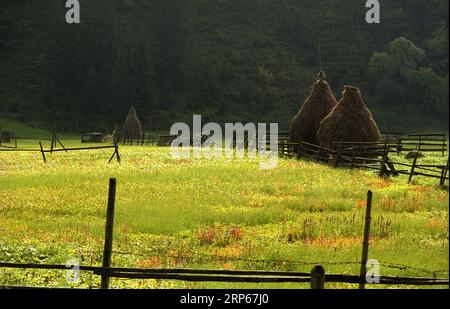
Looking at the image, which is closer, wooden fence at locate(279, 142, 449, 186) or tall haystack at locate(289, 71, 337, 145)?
wooden fence at locate(279, 142, 449, 186)

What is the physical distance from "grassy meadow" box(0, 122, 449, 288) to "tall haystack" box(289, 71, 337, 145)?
10706 mm

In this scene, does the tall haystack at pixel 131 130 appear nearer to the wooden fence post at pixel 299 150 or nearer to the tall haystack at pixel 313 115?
the tall haystack at pixel 313 115

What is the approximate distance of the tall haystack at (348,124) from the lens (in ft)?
112

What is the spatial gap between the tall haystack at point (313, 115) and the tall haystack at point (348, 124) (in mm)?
2786

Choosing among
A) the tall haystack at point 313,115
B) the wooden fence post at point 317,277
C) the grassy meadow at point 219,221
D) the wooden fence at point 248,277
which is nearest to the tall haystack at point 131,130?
the tall haystack at point 313,115

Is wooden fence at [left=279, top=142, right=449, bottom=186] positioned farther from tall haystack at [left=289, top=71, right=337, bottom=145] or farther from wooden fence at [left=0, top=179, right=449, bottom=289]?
wooden fence at [left=0, top=179, right=449, bottom=289]

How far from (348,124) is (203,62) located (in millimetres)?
63074

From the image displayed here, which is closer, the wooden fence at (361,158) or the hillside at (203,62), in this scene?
the wooden fence at (361,158)

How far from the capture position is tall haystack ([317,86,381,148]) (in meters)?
34.3

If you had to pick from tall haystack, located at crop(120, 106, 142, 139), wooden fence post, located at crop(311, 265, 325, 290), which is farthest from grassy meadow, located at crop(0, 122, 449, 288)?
tall haystack, located at crop(120, 106, 142, 139)

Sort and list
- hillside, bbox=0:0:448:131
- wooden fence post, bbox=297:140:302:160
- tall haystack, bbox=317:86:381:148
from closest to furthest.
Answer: tall haystack, bbox=317:86:381:148 < wooden fence post, bbox=297:140:302:160 < hillside, bbox=0:0:448:131

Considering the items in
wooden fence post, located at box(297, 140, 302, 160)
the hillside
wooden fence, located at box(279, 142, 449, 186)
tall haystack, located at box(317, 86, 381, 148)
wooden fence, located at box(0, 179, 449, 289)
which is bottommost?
wooden fence, located at box(0, 179, 449, 289)

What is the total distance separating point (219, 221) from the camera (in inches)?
655

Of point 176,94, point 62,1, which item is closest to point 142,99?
point 176,94
